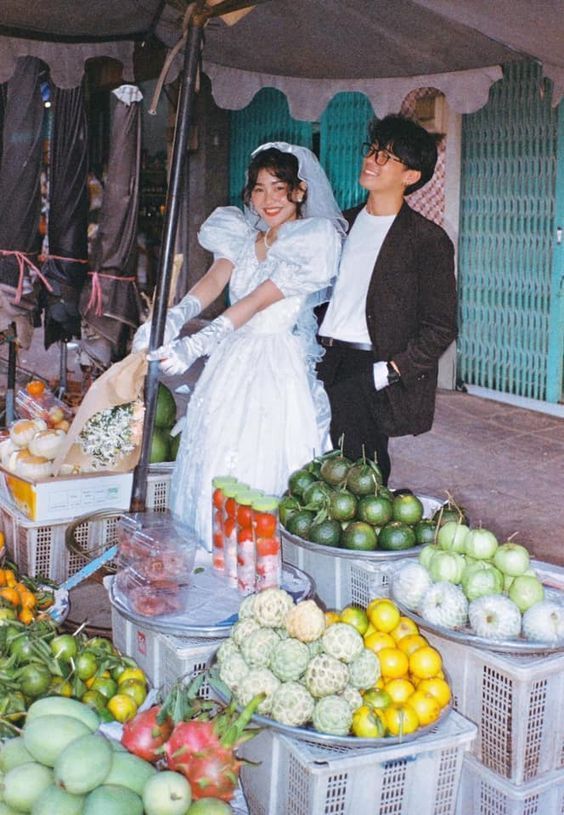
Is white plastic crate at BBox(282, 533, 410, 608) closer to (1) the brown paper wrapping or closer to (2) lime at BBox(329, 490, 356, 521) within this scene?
(2) lime at BBox(329, 490, 356, 521)

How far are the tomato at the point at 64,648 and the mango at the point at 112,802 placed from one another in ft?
2.40

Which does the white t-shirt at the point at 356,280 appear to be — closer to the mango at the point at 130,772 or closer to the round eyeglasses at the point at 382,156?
the round eyeglasses at the point at 382,156

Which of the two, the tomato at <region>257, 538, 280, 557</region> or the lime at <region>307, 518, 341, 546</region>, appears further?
the lime at <region>307, 518, 341, 546</region>

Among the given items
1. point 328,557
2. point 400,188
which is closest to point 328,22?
point 400,188

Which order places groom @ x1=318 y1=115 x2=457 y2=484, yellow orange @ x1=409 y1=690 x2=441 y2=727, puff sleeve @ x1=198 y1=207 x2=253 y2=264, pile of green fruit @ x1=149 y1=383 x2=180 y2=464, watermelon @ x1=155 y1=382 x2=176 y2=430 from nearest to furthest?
yellow orange @ x1=409 y1=690 x2=441 y2=727 < groom @ x1=318 y1=115 x2=457 y2=484 < puff sleeve @ x1=198 y1=207 x2=253 y2=264 < pile of green fruit @ x1=149 y1=383 x2=180 y2=464 < watermelon @ x1=155 y1=382 x2=176 y2=430

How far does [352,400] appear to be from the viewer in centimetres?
407

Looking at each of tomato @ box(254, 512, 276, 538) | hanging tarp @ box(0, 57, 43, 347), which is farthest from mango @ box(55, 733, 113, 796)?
hanging tarp @ box(0, 57, 43, 347)

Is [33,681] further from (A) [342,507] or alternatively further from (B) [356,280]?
(B) [356,280]

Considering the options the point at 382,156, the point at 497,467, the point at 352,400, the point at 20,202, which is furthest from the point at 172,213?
the point at 497,467

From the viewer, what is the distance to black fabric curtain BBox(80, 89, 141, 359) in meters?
4.90

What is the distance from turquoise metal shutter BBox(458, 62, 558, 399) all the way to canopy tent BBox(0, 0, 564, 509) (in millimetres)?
3524

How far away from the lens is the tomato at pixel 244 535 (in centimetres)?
292

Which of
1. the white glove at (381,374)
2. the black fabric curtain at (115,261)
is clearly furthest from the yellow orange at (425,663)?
the black fabric curtain at (115,261)

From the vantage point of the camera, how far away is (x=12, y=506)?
4.07m
